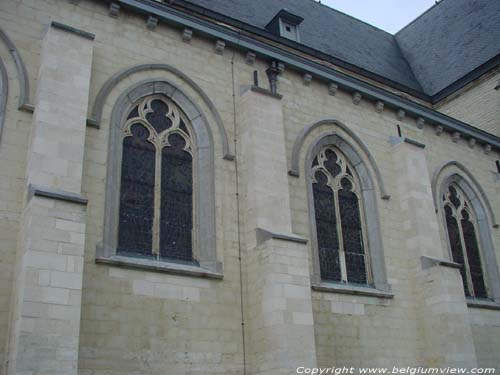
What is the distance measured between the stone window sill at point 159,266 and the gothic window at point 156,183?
202 mm

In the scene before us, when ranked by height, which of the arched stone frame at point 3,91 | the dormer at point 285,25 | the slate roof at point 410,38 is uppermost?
the slate roof at point 410,38

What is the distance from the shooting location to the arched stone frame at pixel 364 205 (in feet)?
34.3

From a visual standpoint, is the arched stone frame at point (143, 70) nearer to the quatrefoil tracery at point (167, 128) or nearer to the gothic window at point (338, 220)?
the quatrefoil tracery at point (167, 128)

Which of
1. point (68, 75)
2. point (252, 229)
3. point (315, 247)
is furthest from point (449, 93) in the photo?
point (68, 75)

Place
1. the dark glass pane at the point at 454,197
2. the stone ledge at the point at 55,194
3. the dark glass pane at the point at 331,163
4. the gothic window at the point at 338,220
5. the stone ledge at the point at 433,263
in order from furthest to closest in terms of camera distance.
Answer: the dark glass pane at the point at 454,197, the dark glass pane at the point at 331,163, the stone ledge at the point at 433,263, the gothic window at the point at 338,220, the stone ledge at the point at 55,194

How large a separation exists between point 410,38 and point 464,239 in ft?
34.4

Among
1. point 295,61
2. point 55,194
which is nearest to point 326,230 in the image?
point 295,61

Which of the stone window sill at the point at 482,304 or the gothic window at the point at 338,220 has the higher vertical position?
the gothic window at the point at 338,220

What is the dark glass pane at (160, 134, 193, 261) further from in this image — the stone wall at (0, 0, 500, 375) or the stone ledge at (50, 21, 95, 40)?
the stone ledge at (50, 21, 95, 40)

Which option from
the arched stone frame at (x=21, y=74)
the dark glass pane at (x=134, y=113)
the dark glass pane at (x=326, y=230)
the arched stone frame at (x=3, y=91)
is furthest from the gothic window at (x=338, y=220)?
the arched stone frame at (x=3, y=91)

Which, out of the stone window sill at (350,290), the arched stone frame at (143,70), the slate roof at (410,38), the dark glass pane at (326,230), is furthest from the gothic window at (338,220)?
the slate roof at (410,38)

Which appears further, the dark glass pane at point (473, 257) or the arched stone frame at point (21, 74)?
the dark glass pane at point (473, 257)

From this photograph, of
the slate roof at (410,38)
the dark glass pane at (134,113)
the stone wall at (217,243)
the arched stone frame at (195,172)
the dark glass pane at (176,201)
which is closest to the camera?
the stone wall at (217,243)

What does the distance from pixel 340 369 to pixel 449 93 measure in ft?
36.1
